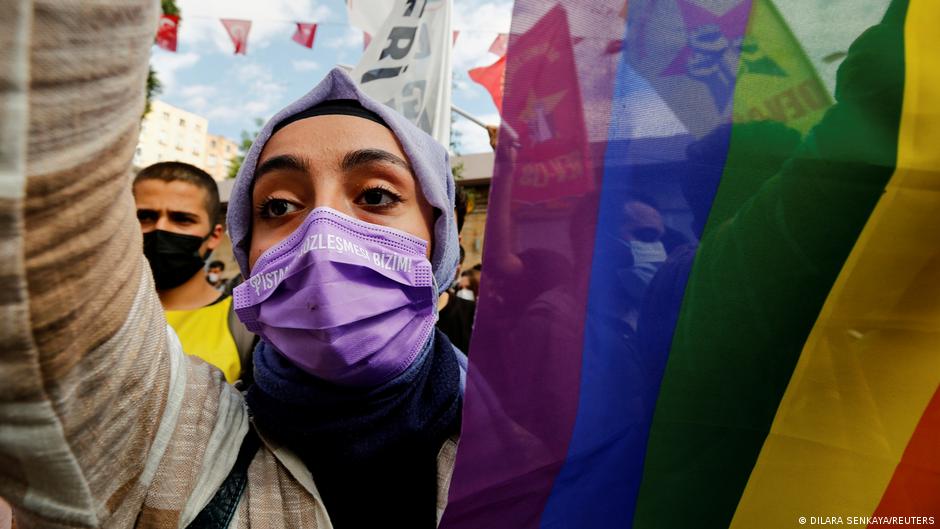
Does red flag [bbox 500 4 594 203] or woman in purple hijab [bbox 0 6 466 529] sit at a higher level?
red flag [bbox 500 4 594 203]

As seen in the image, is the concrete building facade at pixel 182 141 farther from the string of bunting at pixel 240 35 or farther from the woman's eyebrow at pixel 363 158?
the woman's eyebrow at pixel 363 158

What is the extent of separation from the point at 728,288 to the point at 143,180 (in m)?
2.53

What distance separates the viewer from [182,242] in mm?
2348

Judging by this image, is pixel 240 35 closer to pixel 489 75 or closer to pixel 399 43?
pixel 489 75

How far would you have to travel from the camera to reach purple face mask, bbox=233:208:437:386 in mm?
955

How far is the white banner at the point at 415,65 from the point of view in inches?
122

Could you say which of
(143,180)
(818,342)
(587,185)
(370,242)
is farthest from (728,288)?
(143,180)

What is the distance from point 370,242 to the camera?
3.49 ft

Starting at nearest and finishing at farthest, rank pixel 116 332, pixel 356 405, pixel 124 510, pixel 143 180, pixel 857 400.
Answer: pixel 116 332 → pixel 124 510 → pixel 857 400 → pixel 356 405 → pixel 143 180

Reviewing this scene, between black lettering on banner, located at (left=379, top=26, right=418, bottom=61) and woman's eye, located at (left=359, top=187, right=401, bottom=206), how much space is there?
2358mm

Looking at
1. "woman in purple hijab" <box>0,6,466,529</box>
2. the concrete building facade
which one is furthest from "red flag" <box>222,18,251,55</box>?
the concrete building facade

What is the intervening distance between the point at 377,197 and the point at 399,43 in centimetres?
248

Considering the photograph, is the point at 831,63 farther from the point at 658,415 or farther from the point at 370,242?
the point at 370,242

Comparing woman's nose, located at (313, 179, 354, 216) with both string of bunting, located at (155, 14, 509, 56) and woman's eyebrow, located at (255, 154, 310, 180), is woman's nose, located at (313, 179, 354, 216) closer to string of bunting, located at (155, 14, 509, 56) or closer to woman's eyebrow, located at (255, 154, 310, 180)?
woman's eyebrow, located at (255, 154, 310, 180)
